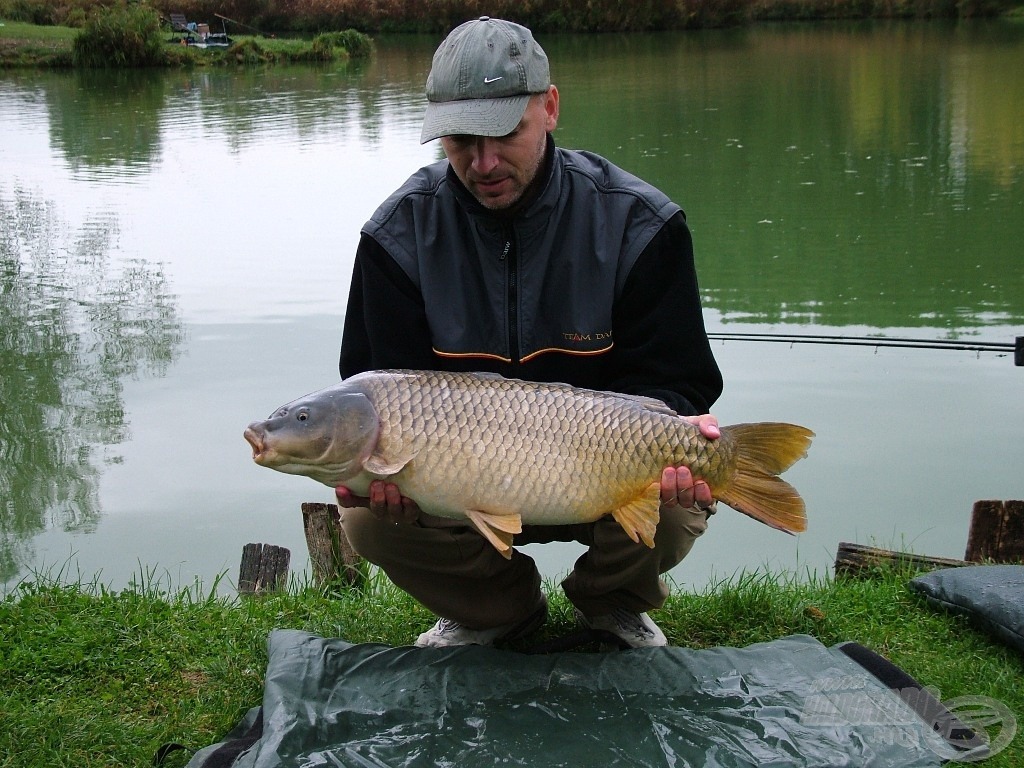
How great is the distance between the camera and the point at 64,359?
4.69m

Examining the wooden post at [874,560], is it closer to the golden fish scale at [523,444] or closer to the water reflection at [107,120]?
the golden fish scale at [523,444]

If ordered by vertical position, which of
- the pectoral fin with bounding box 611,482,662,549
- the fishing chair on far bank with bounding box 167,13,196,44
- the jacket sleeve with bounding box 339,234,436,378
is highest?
the fishing chair on far bank with bounding box 167,13,196,44

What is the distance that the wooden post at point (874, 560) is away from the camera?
2.43 meters

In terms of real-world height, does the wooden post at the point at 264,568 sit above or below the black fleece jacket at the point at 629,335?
below

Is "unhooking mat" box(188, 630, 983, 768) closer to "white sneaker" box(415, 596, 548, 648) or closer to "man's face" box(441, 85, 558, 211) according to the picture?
"white sneaker" box(415, 596, 548, 648)

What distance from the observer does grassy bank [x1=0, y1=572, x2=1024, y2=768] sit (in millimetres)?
1811

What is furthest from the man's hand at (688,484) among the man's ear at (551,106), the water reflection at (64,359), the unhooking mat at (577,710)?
the water reflection at (64,359)

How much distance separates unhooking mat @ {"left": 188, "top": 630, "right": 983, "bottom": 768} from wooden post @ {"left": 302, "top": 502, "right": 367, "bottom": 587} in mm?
514

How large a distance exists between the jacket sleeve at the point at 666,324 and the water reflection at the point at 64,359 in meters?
1.91

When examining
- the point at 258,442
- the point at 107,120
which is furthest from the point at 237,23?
the point at 258,442

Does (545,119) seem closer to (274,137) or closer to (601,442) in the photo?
(601,442)

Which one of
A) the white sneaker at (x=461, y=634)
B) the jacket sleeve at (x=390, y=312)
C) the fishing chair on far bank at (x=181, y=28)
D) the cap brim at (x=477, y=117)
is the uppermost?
the fishing chair on far bank at (x=181, y=28)

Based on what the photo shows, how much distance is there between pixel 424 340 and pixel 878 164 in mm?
7158

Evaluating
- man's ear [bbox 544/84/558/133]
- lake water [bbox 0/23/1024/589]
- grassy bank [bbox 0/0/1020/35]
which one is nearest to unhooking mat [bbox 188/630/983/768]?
lake water [bbox 0/23/1024/589]
